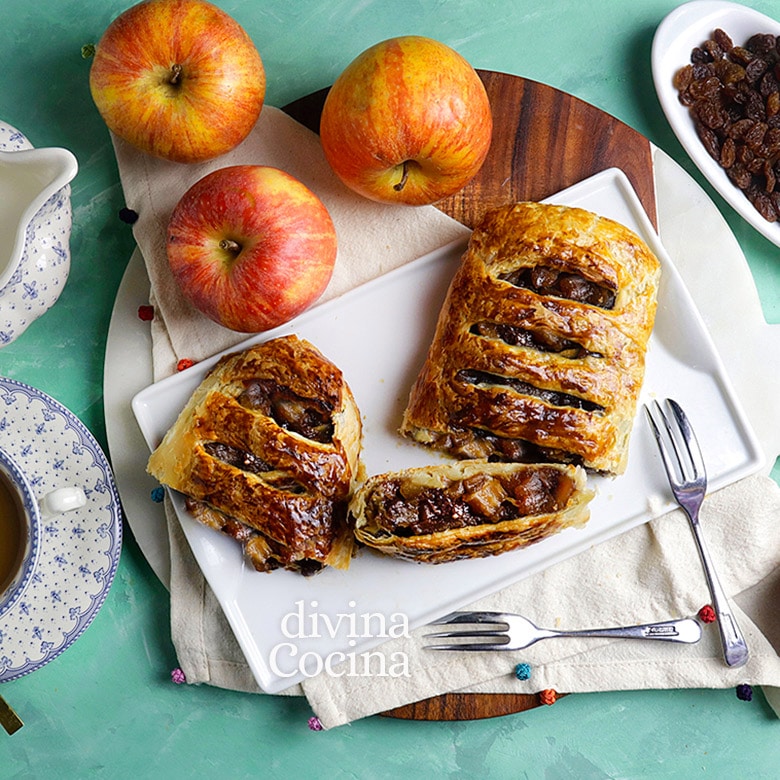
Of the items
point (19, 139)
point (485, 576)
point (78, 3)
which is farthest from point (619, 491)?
point (78, 3)

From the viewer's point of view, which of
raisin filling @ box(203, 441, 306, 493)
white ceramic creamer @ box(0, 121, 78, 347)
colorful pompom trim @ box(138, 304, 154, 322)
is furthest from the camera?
colorful pompom trim @ box(138, 304, 154, 322)

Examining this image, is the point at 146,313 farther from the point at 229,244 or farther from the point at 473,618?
the point at 473,618

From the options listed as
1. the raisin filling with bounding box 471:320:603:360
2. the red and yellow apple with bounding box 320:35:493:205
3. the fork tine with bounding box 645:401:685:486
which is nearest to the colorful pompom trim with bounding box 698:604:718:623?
the fork tine with bounding box 645:401:685:486

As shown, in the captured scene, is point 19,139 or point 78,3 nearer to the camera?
point 19,139

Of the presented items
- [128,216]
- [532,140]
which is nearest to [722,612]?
[532,140]

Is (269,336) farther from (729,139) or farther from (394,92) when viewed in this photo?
(729,139)

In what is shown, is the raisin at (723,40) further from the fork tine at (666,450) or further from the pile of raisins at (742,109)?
the fork tine at (666,450)

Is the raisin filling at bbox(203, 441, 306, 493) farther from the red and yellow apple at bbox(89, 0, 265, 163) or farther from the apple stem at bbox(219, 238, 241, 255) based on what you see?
the red and yellow apple at bbox(89, 0, 265, 163)
